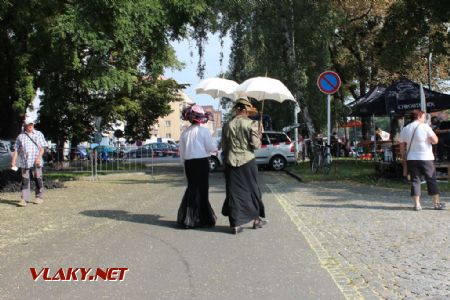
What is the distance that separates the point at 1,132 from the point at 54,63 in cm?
941

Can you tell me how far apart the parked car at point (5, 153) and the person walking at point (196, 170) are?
17.6m

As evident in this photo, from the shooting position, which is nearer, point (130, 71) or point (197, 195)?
point (197, 195)

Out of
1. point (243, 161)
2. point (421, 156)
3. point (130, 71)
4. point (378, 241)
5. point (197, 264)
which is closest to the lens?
point (197, 264)

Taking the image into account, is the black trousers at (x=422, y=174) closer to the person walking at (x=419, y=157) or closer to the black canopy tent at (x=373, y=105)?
the person walking at (x=419, y=157)

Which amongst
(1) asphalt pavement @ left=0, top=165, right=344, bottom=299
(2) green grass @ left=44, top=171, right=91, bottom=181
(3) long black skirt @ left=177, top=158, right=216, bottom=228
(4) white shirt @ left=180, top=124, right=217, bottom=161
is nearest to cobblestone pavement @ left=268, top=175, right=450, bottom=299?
(1) asphalt pavement @ left=0, top=165, right=344, bottom=299

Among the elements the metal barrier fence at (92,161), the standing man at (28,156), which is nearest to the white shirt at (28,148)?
the standing man at (28,156)

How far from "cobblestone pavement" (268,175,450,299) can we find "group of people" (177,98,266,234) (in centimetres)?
100

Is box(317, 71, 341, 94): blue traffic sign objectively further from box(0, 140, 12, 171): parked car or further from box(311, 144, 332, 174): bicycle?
box(0, 140, 12, 171): parked car

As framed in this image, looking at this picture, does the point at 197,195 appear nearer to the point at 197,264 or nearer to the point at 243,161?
the point at 243,161

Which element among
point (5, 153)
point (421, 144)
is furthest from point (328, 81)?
point (5, 153)

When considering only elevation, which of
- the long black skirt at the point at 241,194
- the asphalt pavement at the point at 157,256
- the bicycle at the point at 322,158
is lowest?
the asphalt pavement at the point at 157,256

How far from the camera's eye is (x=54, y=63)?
1794 centimetres

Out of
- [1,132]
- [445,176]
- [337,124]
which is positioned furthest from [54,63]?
[337,124]

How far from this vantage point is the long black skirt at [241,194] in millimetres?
7723
